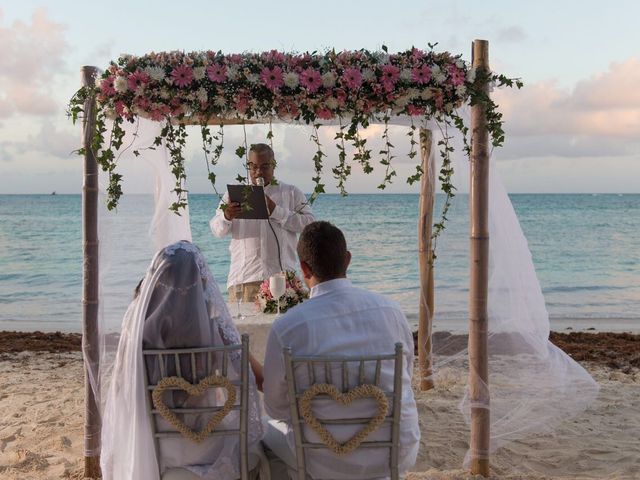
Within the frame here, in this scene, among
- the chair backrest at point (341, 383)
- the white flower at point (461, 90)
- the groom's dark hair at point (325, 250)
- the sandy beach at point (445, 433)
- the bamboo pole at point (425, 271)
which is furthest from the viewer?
the bamboo pole at point (425, 271)

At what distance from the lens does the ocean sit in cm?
480

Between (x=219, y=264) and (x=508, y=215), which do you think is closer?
(x=508, y=215)

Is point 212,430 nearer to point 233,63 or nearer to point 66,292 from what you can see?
point 233,63

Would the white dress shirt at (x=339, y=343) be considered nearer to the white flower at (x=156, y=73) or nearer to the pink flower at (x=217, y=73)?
the pink flower at (x=217, y=73)

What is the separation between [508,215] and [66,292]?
44.7 feet

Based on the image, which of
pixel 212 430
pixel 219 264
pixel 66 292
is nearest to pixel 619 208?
pixel 219 264

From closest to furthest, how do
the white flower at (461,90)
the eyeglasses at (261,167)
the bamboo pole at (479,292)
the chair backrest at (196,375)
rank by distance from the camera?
the chair backrest at (196,375) < the white flower at (461,90) < the bamboo pole at (479,292) < the eyeglasses at (261,167)

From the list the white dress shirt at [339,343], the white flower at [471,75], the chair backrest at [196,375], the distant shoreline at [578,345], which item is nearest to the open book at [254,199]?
the white flower at [471,75]

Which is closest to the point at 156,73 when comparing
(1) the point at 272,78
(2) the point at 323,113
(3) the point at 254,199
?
(1) the point at 272,78

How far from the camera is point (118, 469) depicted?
3.32 meters

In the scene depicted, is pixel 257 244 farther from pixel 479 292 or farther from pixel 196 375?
pixel 196 375

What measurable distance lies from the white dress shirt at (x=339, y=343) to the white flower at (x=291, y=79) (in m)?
1.39

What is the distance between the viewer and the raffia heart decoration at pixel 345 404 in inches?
111

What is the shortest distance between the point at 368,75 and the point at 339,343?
170cm
